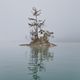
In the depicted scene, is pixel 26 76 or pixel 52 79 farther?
pixel 26 76

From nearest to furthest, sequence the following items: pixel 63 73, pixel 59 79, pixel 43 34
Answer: pixel 59 79 < pixel 63 73 < pixel 43 34

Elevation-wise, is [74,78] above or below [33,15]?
below

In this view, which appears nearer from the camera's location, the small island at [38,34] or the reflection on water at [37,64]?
the reflection on water at [37,64]

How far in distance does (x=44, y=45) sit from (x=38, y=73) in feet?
55.1

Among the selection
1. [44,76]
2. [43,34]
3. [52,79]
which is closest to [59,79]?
[52,79]

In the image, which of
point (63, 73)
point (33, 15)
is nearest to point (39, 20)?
point (33, 15)

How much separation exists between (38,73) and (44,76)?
0.70 meters

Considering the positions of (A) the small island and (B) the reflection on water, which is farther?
(A) the small island

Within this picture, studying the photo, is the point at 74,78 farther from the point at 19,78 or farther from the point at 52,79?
the point at 19,78

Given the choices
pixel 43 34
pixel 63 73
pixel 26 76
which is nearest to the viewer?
pixel 26 76

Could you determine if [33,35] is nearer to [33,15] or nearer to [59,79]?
[33,15]

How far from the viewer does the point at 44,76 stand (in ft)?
39.2

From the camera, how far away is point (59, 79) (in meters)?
11.1

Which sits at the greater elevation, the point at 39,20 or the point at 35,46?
the point at 39,20
